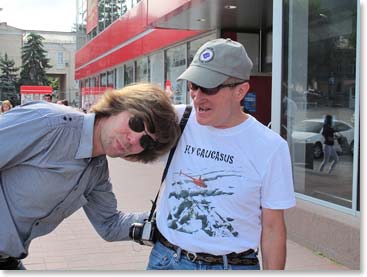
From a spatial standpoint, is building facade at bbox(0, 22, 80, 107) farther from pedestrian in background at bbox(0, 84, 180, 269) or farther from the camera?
pedestrian in background at bbox(0, 84, 180, 269)

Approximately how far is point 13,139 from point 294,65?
4.91 metres

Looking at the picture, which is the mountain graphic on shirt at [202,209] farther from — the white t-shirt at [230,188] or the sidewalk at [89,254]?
the sidewalk at [89,254]

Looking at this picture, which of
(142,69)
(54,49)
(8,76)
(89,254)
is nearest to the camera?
(89,254)

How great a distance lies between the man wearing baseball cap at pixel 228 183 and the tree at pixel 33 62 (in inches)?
3173

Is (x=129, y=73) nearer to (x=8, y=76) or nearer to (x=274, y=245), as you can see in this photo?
(x=274, y=245)

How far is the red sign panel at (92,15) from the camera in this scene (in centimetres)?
2744

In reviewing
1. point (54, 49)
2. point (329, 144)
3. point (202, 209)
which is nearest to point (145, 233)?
point (202, 209)

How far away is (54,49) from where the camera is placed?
3329 inches

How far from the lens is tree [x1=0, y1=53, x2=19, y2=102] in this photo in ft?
241

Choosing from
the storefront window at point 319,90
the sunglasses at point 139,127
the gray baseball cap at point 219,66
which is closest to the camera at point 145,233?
the sunglasses at point 139,127

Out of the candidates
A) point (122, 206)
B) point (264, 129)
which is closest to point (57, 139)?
point (264, 129)

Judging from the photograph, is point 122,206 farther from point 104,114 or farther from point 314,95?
point 104,114

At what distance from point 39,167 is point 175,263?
71 centimetres

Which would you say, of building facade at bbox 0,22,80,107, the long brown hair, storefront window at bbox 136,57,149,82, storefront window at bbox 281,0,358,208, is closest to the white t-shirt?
the long brown hair
